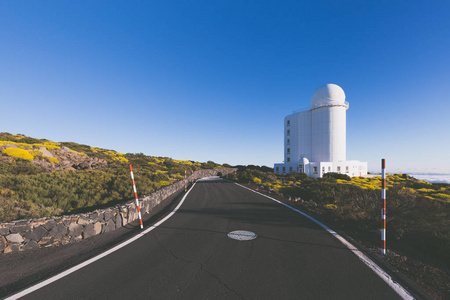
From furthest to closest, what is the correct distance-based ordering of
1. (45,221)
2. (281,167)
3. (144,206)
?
(281,167), (144,206), (45,221)

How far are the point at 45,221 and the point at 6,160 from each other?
53.4ft

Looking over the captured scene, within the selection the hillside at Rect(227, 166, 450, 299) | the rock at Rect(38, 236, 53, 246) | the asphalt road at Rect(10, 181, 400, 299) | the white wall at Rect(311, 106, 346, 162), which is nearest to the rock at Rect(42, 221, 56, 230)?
the rock at Rect(38, 236, 53, 246)

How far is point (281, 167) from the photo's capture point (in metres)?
41.6

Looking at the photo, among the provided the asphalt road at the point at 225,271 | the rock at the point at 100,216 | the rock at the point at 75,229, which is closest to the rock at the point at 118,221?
the rock at the point at 100,216

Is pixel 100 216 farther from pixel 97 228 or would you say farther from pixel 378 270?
pixel 378 270

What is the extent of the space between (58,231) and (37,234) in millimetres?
364

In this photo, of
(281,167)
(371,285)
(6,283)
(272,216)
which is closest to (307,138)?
(281,167)

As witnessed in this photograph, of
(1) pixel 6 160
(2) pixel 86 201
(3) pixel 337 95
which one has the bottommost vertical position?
(2) pixel 86 201

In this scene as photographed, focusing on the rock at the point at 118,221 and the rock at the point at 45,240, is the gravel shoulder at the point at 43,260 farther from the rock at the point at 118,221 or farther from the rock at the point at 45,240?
the rock at the point at 118,221

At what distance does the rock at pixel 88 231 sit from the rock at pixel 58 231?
0.43 meters

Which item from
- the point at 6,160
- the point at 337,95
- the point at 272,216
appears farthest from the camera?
the point at 337,95

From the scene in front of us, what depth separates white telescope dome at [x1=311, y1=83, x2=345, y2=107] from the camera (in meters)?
38.8

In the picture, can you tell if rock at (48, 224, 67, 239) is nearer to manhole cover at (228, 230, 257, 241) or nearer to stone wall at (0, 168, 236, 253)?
stone wall at (0, 168, 236, 253)

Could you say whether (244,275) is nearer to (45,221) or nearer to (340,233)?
(340,233)
